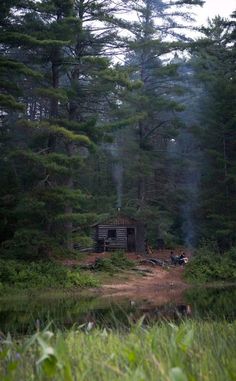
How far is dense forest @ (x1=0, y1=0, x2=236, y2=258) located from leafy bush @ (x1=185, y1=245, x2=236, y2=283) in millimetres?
3309

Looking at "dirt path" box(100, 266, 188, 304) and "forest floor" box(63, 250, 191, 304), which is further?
"forest floor" box(63, 250, 191, 304)

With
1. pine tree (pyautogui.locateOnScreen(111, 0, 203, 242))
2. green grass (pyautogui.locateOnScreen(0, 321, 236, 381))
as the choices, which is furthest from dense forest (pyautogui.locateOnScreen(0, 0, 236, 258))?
green grass (pyautogui.locateOnScreen(0, 321, 236, 381))

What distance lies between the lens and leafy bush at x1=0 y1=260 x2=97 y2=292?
69.1ft

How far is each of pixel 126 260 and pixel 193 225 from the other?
1141cm

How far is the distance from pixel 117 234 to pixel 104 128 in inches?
491

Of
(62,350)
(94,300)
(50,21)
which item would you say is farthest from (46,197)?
(62,350)

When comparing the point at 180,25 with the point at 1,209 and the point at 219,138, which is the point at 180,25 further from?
the point at 1,209

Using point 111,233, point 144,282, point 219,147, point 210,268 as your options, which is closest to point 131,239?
point 111,233

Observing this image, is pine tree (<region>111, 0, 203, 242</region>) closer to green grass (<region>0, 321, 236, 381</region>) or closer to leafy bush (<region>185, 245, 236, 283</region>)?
leafy bush (<region>185, 245, 236, 283</region>)

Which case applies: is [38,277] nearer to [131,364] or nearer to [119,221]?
[119,221]

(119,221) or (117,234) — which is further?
(119,221)

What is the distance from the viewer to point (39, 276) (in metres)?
21.5

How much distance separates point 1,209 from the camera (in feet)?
81.5

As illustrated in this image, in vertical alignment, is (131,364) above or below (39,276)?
above
